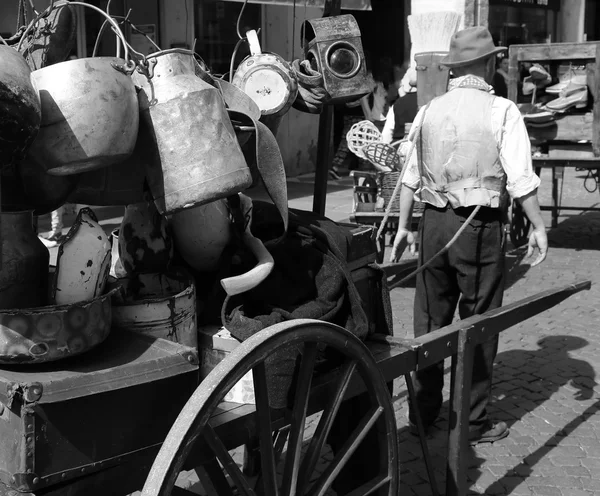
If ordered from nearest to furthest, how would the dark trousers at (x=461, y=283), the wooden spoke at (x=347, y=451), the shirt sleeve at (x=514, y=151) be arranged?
the wooden spoke at (x=347, y=451) → the shirt sleeve at (x=514, y=151) → the dark trousers at (x=461, y=283)

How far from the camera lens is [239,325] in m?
1.95

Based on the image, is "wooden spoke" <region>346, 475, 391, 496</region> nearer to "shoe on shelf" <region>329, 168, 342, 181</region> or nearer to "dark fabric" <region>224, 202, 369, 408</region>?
"dark fabric" <region>224, 202, 369, 408</region>

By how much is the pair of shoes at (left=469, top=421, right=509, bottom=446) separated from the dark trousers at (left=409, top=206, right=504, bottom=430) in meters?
0.03

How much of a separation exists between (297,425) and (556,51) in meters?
5.65

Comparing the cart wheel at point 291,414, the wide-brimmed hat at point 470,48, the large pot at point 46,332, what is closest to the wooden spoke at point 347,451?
the cart wheel at point 291,414

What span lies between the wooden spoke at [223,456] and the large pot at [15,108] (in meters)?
0.67

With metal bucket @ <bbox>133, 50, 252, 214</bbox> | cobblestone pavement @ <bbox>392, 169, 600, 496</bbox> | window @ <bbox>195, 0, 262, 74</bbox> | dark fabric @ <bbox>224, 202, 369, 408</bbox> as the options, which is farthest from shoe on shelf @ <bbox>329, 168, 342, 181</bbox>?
metal bucket @ <bbox>133, 50, 252, 214</bbox>

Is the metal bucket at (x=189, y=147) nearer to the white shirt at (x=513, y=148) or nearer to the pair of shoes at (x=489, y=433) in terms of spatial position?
the white shirt at (x=513, y=148)

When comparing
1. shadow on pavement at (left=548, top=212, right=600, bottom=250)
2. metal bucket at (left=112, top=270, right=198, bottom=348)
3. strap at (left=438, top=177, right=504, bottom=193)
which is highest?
strap at (left=438, top=177, right=504, bottom=193)

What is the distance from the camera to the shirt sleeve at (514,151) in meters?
3.32

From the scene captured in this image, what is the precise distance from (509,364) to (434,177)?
4.90 feet

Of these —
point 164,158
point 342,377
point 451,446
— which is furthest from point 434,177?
point 164,158

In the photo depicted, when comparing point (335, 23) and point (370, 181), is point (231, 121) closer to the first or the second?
point (335, 23)

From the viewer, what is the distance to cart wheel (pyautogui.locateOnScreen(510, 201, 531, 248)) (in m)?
7.29
